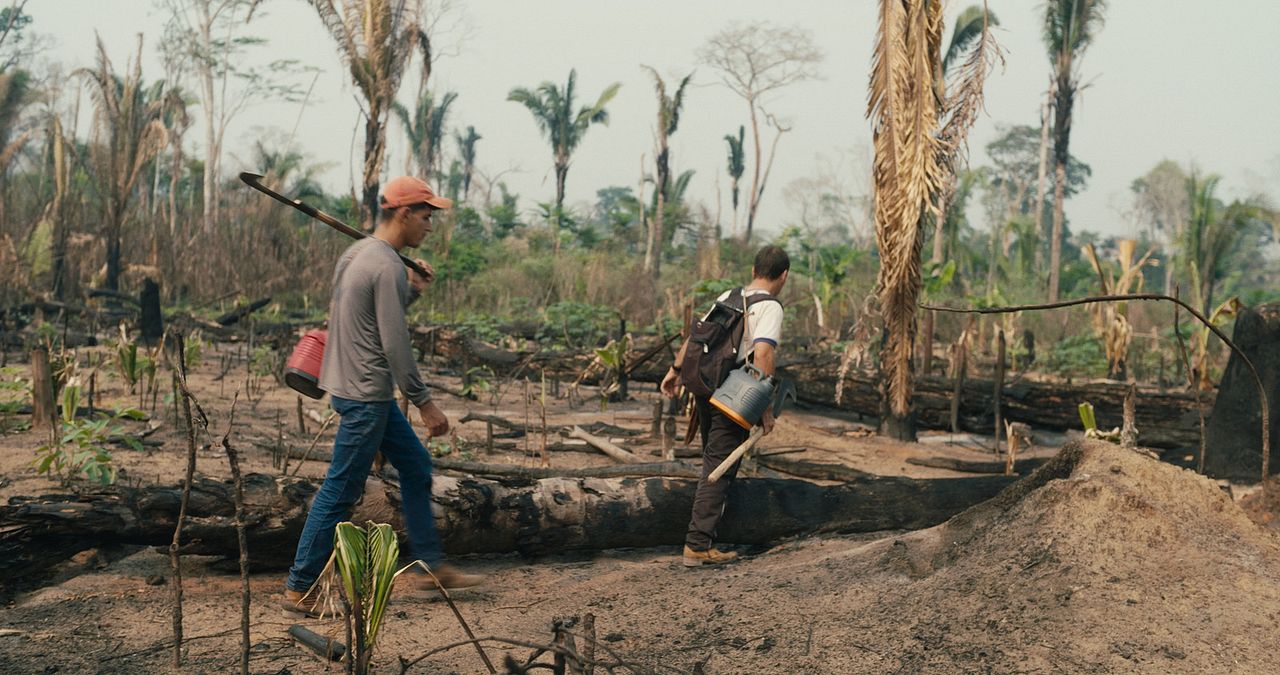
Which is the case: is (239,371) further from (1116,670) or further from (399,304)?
(1116,670)

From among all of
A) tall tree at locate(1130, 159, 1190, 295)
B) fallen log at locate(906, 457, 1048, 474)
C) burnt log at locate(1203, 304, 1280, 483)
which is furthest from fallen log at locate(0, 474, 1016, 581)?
tall tree at locate(1130, 159, 1190, 295)

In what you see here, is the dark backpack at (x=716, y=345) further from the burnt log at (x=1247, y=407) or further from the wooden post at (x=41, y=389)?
the wooden post at (x=41, y=389)

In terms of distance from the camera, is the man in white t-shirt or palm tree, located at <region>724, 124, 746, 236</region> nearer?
the man in white t-shirt

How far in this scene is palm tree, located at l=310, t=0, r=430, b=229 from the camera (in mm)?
12117

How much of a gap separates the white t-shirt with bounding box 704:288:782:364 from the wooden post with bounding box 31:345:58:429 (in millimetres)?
4382

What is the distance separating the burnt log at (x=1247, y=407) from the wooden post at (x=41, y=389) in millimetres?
6440

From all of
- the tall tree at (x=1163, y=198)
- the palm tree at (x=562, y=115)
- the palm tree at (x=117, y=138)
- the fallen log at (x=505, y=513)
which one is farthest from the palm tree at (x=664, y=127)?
the tall tree at (x=1163, y=198)

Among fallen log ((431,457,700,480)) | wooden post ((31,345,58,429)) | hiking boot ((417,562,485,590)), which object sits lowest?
hiking boot ((417,562,485,590))

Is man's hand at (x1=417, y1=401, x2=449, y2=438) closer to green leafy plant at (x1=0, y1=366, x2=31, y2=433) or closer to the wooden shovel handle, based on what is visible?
the wooden shovel handle

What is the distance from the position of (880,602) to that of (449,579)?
1711 mm

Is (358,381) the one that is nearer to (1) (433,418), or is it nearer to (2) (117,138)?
(1) (433,418)

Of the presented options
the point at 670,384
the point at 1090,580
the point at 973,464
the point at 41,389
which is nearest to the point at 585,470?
the point at 670,384

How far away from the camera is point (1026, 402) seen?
8406mm

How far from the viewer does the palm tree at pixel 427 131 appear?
127ft
